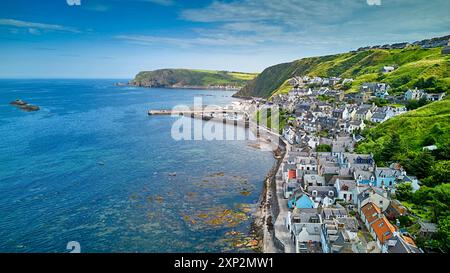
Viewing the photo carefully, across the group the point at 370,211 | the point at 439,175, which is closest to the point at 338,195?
the point at 370,211

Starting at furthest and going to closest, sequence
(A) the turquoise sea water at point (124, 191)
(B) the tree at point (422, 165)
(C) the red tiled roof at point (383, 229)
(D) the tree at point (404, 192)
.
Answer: (B) the tree at point (422, 165)
(D) the tree at point (404, 192)
(A) the turquoise sea water at point (124, 191)
(C) the red tiled roof at point (383, 229)

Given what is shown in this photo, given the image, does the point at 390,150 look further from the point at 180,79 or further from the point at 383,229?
the point at 180,79

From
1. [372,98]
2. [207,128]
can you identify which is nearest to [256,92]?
[207,128]

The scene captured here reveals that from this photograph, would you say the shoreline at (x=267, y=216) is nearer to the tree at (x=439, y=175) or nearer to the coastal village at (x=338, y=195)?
the coastal village at (x=338, y=195)

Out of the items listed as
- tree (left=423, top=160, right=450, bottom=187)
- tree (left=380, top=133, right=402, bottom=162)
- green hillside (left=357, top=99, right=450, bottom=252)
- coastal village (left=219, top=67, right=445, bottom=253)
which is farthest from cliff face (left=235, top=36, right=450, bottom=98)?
tree (left=423, top=160, right=450, bottom=187)

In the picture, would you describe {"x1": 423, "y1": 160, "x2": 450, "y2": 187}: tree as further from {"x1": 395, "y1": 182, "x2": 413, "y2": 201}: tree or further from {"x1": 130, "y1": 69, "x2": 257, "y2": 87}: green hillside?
{"x1": 130, "y1": 69, "x2": 257, "y2": 87}: green hillside

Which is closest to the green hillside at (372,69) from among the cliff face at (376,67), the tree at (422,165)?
the cliff face at (376,67)
